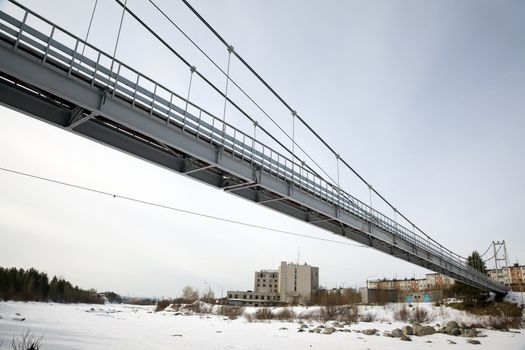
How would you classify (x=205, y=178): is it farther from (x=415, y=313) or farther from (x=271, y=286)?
(x=271, y=286)

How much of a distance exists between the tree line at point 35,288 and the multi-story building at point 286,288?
51.9 meters

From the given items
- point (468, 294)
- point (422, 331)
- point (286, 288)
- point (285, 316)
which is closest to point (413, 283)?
point (286, 288)

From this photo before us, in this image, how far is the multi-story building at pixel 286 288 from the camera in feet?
379

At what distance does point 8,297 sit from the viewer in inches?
3221

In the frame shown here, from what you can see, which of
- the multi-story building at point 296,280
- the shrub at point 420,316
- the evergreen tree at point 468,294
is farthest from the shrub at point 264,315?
the multi-story building at point 296,280

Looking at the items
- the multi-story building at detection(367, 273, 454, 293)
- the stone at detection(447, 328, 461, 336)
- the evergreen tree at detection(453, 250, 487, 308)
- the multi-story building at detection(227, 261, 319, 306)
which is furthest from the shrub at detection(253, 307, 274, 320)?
the multi-story building at detection(367, 273, 454, 293)

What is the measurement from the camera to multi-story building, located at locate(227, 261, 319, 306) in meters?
116

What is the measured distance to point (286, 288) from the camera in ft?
386

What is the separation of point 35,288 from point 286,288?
75280 mm

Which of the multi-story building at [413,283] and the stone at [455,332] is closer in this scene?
the stone at [455,332]

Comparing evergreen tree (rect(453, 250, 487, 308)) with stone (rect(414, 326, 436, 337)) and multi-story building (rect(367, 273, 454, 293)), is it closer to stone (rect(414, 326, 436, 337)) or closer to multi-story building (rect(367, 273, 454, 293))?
stone (rect(414, 326, 436, 337))

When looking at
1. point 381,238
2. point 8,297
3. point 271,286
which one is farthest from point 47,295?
point 381,238

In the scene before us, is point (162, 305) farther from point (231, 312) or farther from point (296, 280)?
point (296, 280)

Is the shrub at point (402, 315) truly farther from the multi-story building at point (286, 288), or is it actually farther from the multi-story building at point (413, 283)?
the multi-story building at point (413, 283)
